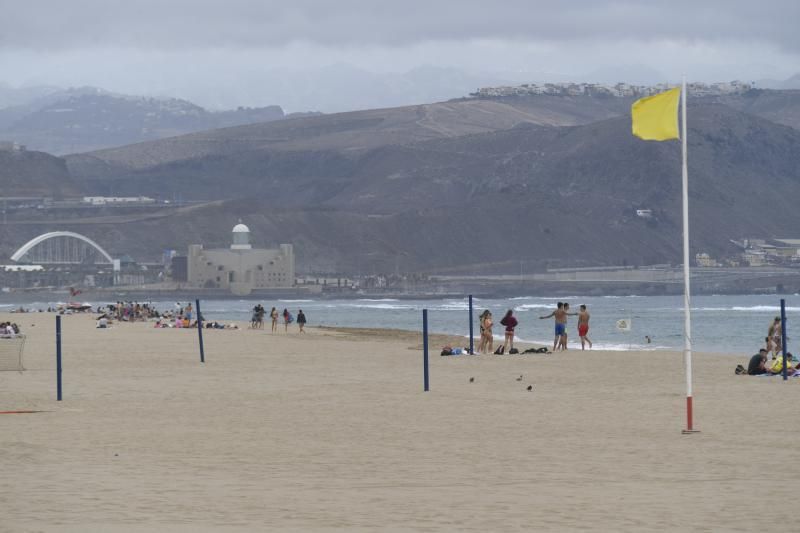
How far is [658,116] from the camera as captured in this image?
1900cm

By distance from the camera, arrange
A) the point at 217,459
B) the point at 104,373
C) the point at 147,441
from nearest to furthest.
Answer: the point at 217,459 → the point at 147,441 → the point at 104,373

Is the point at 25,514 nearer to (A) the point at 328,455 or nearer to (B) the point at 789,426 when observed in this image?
(A) the point at 328,455

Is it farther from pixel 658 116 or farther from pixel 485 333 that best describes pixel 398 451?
pixel 485 333

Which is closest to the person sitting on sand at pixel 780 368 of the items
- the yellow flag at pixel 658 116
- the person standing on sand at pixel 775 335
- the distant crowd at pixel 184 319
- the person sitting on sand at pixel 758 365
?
the person sitting on sand at pixel 758 365

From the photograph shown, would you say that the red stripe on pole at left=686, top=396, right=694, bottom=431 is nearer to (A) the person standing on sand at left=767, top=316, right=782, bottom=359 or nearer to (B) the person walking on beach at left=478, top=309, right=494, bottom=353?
(A) the person standing on sand at left=767, top=316, right=782, bottom=359

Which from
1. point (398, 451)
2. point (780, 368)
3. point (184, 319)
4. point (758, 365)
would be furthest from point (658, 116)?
point (184, 319)

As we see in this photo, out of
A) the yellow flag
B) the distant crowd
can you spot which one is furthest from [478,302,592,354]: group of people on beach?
the distant crowd

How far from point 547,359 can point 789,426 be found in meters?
16.7

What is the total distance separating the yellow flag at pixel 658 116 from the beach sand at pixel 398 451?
3.57m

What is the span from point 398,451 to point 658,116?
16.2ft

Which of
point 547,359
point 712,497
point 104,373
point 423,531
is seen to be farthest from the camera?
point 547,359

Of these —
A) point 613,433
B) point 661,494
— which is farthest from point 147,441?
point 661,494

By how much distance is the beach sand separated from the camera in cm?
1339

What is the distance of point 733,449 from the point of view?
17719mm
